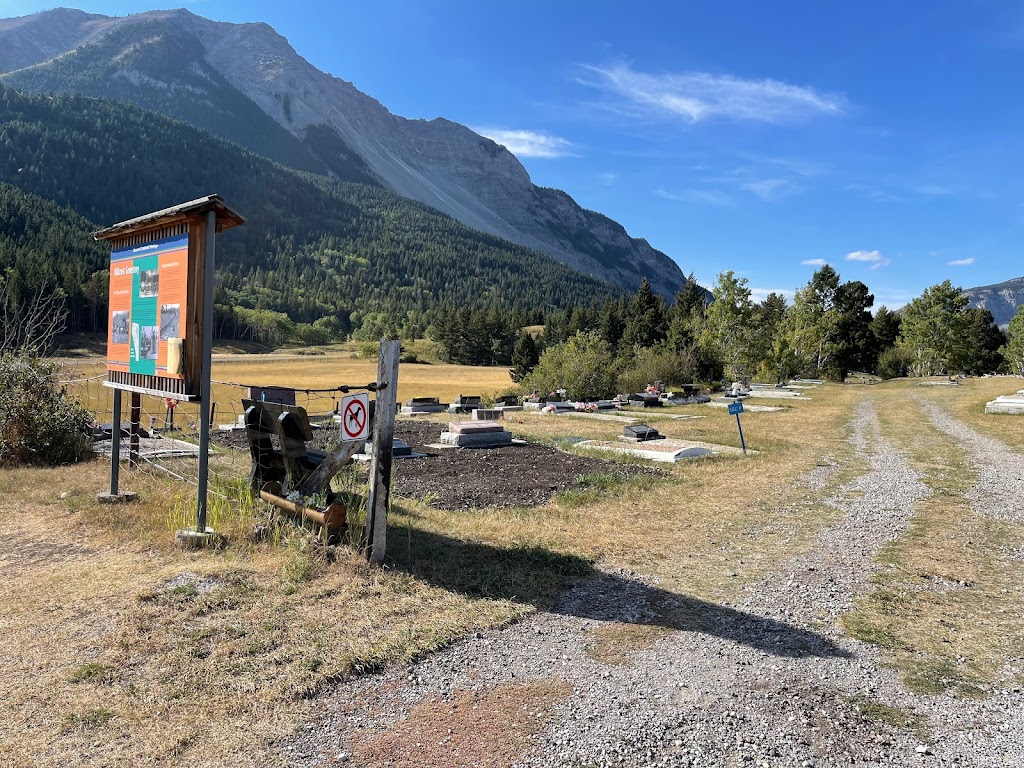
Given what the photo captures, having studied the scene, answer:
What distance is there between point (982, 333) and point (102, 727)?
9298 cm

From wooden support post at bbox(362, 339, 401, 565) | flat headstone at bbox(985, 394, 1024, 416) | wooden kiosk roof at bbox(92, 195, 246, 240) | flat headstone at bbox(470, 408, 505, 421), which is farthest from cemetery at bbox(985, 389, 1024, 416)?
wooden kiosk roof at bbox(92, 195, 246, 240)

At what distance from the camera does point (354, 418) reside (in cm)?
580

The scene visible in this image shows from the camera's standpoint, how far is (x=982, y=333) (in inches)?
2926

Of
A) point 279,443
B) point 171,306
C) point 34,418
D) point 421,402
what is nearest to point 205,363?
point 171,306

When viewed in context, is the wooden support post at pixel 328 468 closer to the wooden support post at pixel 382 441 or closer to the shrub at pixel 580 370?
the wooden support post at pixel 382 441

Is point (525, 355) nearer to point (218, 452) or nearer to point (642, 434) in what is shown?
point (642, 434)

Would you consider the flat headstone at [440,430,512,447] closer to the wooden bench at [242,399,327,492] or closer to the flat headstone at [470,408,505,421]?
the flat headstone at [470,408,505,421]

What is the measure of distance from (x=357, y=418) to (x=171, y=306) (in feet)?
8.65

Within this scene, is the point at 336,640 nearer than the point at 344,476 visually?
Yes

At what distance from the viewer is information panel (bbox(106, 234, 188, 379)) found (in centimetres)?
652

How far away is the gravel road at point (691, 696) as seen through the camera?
10.5 ft

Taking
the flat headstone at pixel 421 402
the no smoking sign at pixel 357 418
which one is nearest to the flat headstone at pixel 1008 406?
the flat headstone at pixel 421 402

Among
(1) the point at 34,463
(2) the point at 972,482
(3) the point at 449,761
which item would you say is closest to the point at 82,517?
(1) the point at 34,463

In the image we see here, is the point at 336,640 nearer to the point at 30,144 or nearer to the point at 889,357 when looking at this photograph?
the point at 889,357
